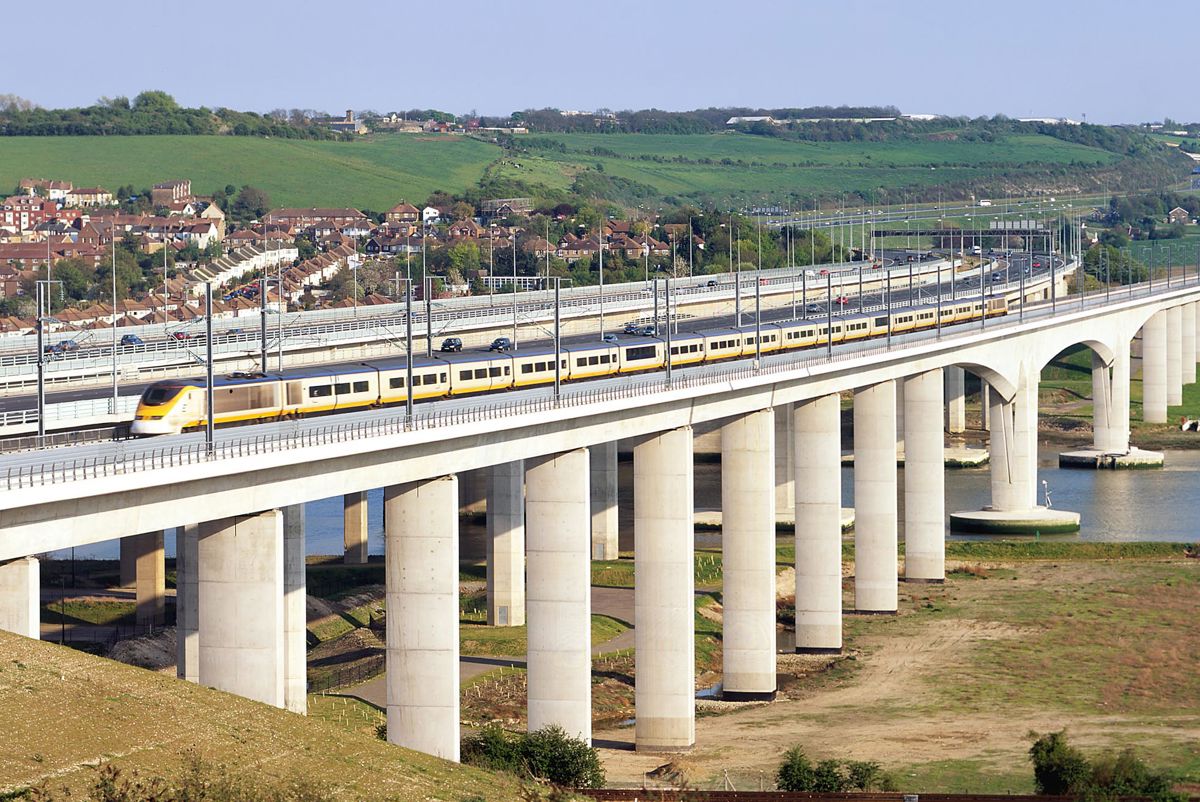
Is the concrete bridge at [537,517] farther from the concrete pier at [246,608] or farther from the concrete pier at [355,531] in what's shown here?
the concrete pier at [355,531]

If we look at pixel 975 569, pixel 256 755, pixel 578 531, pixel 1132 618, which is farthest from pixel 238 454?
pixel 975 569

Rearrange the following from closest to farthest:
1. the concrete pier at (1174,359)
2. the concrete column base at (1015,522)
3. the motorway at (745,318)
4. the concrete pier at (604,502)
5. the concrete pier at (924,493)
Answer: the motorway at (745,318)
the concrete pier at (924,493)
the concrete pier at (604,502)
the concrete column base at (1015,522)
the concrete pier at (1174,359)

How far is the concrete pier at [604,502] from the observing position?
105 meters

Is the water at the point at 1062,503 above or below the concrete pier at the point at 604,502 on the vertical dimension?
below

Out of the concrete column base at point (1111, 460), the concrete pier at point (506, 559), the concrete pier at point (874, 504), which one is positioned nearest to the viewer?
the concrete pier at point (506, 559)

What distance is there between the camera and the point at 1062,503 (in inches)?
4956

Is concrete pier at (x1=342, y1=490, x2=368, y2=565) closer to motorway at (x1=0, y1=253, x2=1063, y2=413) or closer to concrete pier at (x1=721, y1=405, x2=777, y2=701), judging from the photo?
motorway at (x1=0, y1=253, x2=1063, y2=413)

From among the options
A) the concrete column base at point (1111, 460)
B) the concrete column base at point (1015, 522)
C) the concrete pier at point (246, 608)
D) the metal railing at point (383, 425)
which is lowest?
the concrete column base at point (1015, 522)

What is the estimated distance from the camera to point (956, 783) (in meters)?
58.0

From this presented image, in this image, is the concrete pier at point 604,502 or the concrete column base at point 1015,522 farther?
the concrete column base at point 1015,522

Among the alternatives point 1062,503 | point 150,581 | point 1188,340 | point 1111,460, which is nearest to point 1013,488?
point 1062,503

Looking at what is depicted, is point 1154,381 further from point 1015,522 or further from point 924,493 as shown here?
point 924,493

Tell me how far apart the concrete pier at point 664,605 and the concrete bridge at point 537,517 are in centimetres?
7

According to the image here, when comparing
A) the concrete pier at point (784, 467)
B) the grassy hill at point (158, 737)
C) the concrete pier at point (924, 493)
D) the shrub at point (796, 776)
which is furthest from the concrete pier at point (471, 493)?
the grassy hill at point (158, 737)
